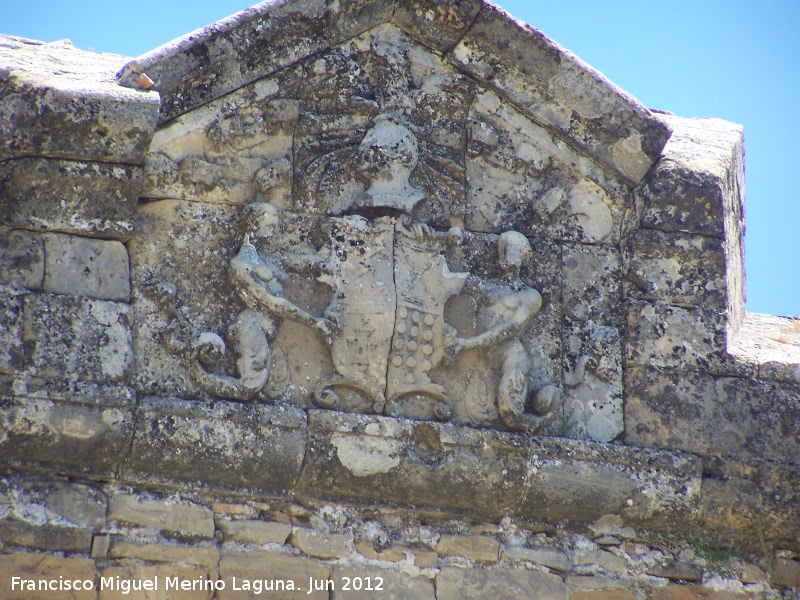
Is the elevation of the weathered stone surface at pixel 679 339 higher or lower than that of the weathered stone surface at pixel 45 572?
higher

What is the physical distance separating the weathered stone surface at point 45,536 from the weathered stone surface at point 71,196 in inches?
51.2

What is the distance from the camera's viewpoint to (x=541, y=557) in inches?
239

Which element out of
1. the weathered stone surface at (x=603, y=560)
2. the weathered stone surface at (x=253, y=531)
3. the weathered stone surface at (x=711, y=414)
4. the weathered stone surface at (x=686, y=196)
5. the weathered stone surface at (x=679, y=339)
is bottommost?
the weathered stone surface at (x=603, y=560)

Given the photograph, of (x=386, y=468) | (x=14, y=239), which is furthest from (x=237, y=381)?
(x=14, y=239)

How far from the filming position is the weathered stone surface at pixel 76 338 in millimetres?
5574

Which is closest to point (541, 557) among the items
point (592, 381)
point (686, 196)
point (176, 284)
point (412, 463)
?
point (412, 463)

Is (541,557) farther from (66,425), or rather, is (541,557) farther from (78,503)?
(66,425)

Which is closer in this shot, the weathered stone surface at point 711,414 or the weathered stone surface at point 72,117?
the weathered stone surface at point 72,117

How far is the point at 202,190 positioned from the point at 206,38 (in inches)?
28.0

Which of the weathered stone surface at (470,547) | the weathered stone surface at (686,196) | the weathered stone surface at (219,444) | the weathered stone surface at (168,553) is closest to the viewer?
the weathered stone surface at (168,553)

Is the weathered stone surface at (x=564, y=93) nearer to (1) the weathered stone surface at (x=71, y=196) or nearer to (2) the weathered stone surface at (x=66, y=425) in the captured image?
(1) the weathered stone surface at (x=71, y=196)

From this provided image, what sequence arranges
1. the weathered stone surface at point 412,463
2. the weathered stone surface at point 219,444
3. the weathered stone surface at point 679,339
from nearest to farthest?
1. the weathered stone surface at point 219,444
2. the weathered stone surface at point 412,463
3. the weathered stone surface at point 679,339

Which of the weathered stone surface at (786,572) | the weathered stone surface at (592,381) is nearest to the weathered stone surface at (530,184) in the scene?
the weathered stone surface at (592,381)

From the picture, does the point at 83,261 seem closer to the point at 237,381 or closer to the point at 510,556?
the point at 237,381
